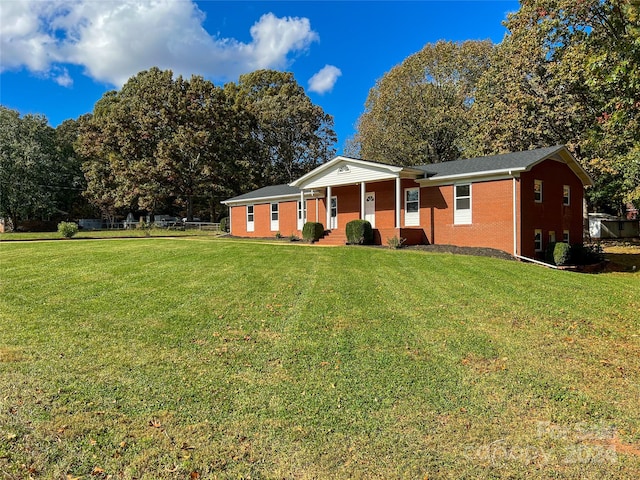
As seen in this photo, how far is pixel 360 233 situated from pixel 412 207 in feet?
9.30

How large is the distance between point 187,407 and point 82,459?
0.97m

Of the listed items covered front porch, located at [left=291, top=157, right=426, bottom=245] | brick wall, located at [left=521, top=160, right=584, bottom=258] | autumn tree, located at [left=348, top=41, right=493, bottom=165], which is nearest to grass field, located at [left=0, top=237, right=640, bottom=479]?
brick wall, located at [left=521, top=160, right=584, bottom=258]

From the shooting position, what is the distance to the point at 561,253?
52.6ft

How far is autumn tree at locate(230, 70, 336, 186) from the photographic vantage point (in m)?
43.2

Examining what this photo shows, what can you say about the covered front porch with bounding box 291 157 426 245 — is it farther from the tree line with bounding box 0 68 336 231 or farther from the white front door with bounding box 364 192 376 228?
the tree line with bounding box 0 68 336 231

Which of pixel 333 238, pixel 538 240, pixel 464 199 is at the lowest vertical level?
pixel 538 240

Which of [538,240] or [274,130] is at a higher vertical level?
[274,130]

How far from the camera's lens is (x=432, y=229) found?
59.0ft

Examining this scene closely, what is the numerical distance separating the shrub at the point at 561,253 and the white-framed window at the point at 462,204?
11.4ft

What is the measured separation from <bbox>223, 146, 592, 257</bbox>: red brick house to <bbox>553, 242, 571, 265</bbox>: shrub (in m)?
0.68

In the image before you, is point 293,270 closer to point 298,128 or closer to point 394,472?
point 394,472

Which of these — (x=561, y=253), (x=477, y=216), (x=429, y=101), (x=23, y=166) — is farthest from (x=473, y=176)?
(x=23, y=166)

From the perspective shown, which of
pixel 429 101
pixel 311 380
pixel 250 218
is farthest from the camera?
pixel 429 101

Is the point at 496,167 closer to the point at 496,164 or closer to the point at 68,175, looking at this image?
the point at 496,164
